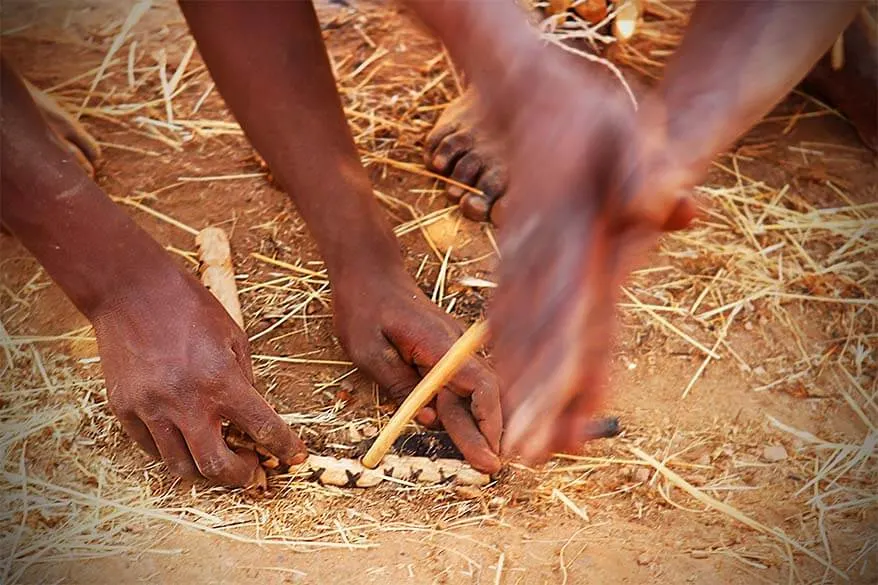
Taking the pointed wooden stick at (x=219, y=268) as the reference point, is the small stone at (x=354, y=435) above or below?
below

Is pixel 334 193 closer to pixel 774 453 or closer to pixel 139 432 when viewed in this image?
pixel 139 432

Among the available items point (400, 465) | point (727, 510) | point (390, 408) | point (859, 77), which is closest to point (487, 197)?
point (390, 408)

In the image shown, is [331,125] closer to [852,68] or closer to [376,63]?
[376,63]

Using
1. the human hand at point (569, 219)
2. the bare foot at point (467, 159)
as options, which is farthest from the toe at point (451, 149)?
the human hand at point (569, 219)

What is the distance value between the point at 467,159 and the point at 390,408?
591 mm

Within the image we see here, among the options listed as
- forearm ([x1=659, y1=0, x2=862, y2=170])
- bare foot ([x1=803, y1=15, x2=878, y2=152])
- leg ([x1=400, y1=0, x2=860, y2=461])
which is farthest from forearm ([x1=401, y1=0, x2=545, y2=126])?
bare foot ([x1=803, y1=15, x2=878, y2=152])

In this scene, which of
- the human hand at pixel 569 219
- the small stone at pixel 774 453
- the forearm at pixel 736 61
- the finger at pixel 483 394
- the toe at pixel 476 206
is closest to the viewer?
the human hand at pixel 569 219

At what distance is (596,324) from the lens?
1027 millimetres

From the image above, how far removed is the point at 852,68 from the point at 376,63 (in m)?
1.03

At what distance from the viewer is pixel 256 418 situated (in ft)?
4.66

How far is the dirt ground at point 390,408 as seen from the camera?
143 centimetres

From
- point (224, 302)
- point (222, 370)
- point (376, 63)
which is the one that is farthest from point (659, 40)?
point (222, 370)

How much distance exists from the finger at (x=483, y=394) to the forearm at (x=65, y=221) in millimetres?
447

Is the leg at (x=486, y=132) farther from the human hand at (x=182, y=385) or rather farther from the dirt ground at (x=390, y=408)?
the human hand at (x=182, y=385)
